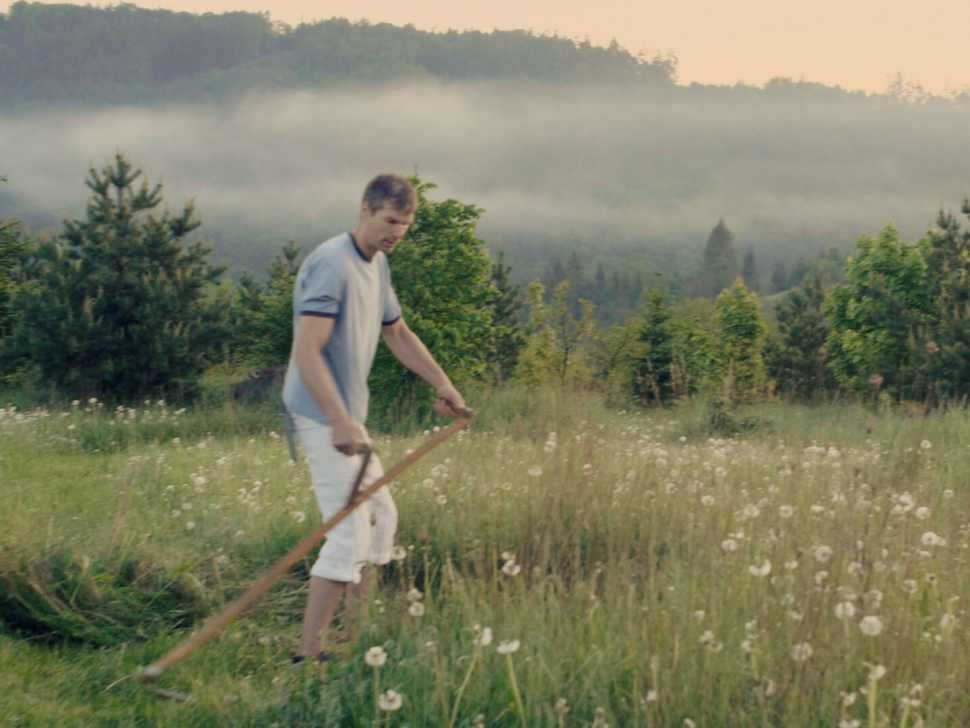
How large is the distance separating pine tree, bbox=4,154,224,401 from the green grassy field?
54.0ft

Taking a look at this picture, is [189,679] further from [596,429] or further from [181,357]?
[181,357]

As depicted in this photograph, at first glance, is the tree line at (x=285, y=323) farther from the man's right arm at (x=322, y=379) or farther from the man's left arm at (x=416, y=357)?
the man's right arm at (x=322, y=379)

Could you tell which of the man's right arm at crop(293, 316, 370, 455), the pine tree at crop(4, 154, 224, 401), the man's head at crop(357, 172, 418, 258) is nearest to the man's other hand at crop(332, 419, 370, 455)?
the man's right arm at crop(293, 316, 370, 455)

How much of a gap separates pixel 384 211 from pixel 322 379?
0.76 meters

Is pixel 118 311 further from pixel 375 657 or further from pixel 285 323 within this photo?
pixel 375 657

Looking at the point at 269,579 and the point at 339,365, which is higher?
the point at 339,365

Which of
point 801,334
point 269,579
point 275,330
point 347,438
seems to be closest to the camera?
point 269,579

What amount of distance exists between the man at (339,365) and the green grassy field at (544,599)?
0.21m

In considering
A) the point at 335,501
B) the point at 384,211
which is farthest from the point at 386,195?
the point at 335,501

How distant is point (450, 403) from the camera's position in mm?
4191

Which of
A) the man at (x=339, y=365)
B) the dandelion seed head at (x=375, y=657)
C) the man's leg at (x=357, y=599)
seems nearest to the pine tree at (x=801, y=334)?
the man's leg at (x=357, y=599)

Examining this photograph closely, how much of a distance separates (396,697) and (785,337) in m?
59.6

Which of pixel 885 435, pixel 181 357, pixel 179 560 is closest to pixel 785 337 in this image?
pixel 181 357

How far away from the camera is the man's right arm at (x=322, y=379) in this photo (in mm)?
3488
